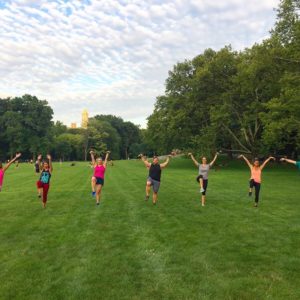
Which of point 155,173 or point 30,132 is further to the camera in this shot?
point 30,132

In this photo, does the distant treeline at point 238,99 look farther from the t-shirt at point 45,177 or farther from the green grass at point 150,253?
the t-shirt at point 45,177

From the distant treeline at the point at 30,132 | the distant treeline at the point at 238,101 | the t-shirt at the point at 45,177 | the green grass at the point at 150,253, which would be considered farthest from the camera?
the distant treeline at the point at 30,132

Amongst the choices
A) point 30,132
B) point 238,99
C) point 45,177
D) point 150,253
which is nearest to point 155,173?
point 45,177

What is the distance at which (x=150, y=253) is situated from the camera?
8.33m

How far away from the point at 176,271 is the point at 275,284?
172cm

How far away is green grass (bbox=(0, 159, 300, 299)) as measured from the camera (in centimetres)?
628

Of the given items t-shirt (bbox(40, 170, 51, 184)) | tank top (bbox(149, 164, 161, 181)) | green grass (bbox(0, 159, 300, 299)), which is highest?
tank top (bbox(149, 164, 161, 181))

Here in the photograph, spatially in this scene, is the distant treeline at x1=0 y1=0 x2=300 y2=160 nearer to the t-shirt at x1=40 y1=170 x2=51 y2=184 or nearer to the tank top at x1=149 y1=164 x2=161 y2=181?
the tank top at x1=149 y1=164 x2=161 y2=181

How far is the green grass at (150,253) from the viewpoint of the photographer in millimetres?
6277

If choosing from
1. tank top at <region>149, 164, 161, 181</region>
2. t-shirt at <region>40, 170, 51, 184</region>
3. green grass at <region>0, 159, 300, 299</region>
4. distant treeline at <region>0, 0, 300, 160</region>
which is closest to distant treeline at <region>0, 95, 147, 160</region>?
distant treeline at <region>0, 0, 300, 160</region>

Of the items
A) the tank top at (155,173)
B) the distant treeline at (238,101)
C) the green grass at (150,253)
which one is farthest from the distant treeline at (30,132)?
the green grass at (150,253)

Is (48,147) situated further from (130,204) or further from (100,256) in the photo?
(100,256)

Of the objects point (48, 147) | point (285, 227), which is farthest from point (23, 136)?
point (285, 227)

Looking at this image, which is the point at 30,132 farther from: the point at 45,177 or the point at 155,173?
the point at 155,173
